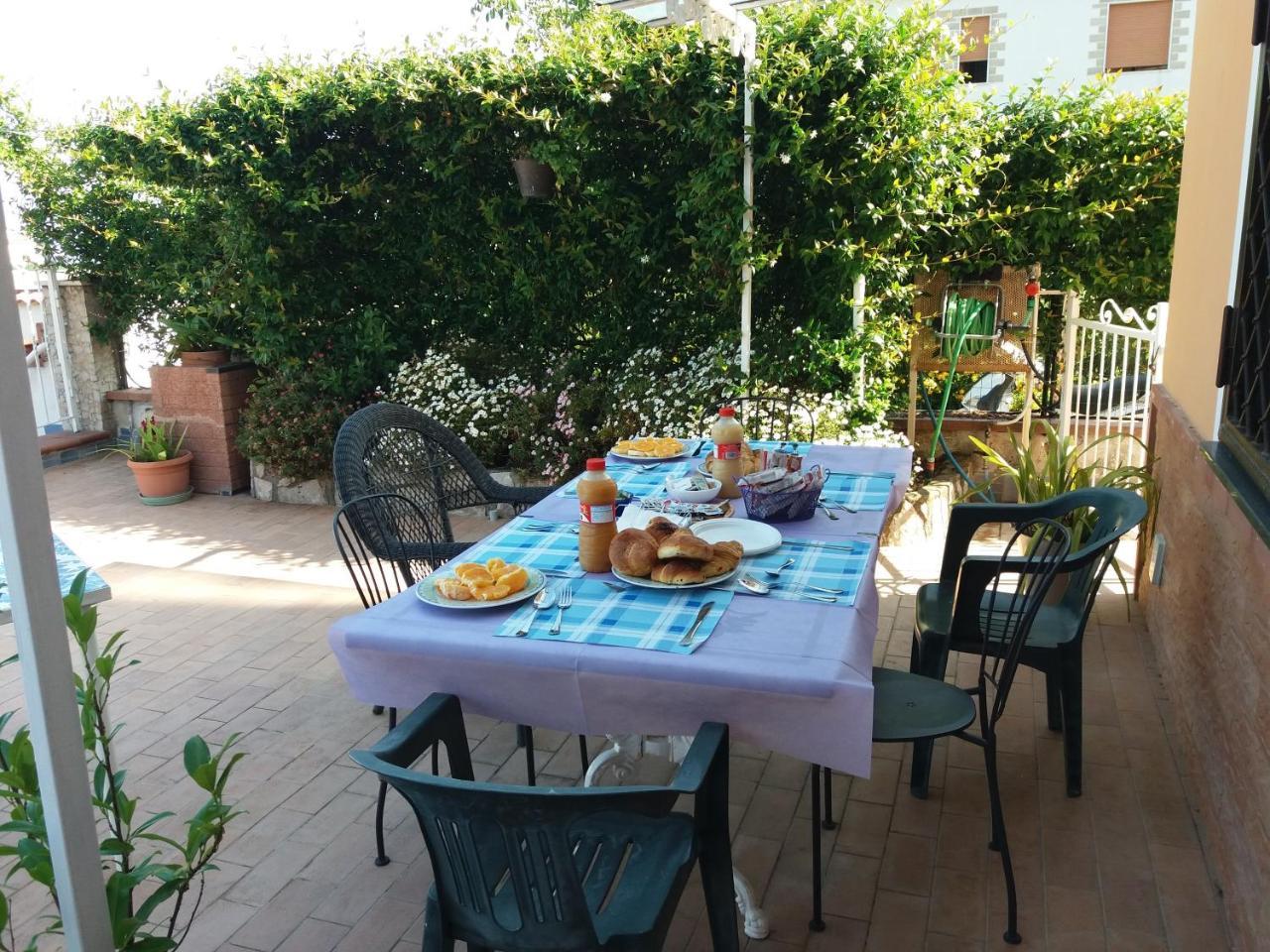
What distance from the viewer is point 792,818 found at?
270 centimetres

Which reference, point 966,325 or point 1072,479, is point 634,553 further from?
point 966,325

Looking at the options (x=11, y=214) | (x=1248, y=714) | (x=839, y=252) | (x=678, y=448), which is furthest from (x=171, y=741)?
(x=11, y=214)

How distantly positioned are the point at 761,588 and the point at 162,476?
216 inches

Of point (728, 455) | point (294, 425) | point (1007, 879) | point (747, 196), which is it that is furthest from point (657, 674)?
point (294, 425)

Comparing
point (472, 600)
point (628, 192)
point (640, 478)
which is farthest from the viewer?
point (628, 192)

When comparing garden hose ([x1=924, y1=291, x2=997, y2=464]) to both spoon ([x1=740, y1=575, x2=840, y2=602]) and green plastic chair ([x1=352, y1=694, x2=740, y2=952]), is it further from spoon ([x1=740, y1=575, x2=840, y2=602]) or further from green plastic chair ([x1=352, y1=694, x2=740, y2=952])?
green plastic chair ([x1=352, y1=694, x2=740, y2=952])

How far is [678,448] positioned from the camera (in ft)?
11.4

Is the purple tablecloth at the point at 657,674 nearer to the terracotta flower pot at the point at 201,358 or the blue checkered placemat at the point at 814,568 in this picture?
the blue checkered placemat at the point at 814,568

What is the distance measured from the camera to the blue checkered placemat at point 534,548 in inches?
95.2

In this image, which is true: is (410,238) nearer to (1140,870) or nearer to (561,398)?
(561,398)

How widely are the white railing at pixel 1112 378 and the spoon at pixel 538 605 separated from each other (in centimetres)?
278

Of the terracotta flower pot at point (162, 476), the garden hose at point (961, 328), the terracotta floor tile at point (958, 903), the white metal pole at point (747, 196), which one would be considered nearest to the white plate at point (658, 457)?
the terracotta floor tile at point (958, 903)

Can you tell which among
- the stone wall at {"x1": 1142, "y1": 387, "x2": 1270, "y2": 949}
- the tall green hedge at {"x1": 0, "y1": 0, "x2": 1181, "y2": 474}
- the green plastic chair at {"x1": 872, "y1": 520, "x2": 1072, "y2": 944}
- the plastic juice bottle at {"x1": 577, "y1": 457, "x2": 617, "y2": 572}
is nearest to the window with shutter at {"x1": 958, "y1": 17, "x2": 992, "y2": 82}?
the tall green hedge at {"x1": 0, "y1": 0, "x2": 1181, "y2": 474}

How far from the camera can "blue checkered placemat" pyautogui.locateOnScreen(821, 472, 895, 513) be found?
9.22 feet
